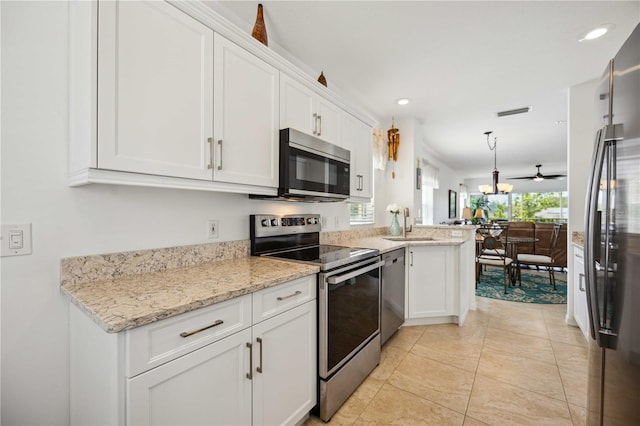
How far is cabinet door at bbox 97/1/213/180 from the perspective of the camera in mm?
1080

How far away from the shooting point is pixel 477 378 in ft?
6.75

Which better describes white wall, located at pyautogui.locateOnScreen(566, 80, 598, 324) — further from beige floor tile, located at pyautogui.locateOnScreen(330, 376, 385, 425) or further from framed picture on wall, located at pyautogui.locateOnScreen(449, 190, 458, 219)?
framed picture on wall, located at pyautogui.locateOnScreen(449, 190, 458, 219)

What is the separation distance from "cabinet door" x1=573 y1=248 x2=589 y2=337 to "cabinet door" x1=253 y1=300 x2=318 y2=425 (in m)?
2.50

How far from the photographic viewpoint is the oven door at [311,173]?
1.81 m

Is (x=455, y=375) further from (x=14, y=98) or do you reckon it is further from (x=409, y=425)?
(x=14, y=98)

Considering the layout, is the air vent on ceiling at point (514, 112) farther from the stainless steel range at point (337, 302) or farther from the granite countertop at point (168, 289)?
the granite countertop at point (168, 289)

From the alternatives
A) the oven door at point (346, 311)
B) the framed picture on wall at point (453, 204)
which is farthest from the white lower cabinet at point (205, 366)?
the framed picture on wall at point (453, 204)

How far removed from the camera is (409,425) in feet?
5.29

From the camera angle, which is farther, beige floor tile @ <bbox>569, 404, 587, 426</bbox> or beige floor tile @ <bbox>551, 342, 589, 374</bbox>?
beige floor tile @ <bbox>551, 342, 589, 374</bbox>

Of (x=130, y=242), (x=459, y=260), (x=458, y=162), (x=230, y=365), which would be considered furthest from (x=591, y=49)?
(x=458, y=162)

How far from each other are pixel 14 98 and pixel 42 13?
38cm

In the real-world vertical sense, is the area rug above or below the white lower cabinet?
below

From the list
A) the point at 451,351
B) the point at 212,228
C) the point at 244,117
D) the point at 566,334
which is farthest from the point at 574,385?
the point at 244,117

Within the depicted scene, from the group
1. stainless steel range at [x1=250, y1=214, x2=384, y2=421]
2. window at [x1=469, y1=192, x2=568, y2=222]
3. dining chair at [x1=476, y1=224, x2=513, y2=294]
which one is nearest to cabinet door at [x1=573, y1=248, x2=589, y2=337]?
dining chair at [x1=476, y1=224, x2=513, y2=294]
